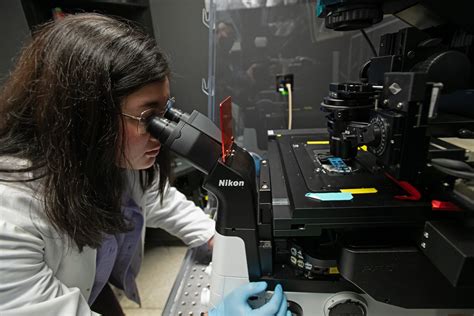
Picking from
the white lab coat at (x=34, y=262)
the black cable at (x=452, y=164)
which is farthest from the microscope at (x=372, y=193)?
the white lab coat at (x=34, y=262)

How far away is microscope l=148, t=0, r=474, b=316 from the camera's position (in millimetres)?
418

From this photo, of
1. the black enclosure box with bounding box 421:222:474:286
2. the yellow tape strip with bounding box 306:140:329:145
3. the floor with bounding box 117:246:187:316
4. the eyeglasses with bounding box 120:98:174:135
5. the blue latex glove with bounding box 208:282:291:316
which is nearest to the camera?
the black enclosure box with bounding box 421:222:474:286

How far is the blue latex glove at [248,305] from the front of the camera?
513 mm

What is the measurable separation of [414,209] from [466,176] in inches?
4.3

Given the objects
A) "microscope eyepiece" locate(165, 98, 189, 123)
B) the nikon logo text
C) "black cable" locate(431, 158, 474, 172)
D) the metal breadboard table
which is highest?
"microscope eyepiece" locate(165, 98, 189, 123)

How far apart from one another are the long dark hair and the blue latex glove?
0.38 meters

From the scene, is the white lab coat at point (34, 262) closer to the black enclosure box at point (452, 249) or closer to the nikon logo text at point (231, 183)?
the nikon logo text at point (231, 183)

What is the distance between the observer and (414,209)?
17.9 inches

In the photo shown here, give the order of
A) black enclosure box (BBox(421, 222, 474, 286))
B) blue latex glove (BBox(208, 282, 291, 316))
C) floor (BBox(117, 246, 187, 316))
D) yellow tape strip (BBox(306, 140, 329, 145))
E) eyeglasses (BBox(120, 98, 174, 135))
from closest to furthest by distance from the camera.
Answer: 1. black enclosure box (BBox(421, 222, 474, 286))
2. blue latex glove (BBox(208, 282, 291, 316))
3. eyeglasses (BBox(120, 98, 174, 135))
4. yellow tape strip (BBox(306, 140, 329, 145))
5. floor (BBox(117, 246, 187, 316))

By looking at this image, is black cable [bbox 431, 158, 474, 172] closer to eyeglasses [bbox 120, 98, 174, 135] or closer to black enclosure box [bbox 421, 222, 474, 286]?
black enclosure box [bbox 421, 222, 474, 286]

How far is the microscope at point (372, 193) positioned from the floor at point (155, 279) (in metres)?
1.16

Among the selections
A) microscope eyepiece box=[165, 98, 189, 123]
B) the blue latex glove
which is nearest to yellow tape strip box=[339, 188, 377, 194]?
the blue latex glove

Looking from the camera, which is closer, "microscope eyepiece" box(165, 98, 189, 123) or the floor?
"microscope eyepiece" box(165, 98, 189, 123)

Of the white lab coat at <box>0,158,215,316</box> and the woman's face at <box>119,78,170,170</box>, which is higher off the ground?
the woman's face at <box>119,78,170,170</box>
